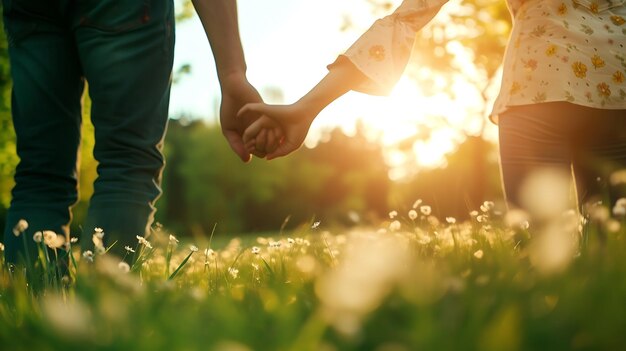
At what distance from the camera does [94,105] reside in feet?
9.38

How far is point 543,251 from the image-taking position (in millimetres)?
1558

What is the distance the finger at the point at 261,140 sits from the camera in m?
3.15

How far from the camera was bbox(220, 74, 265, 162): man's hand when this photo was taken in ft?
10.2

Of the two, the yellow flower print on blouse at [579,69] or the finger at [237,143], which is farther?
the finger at [237,143]

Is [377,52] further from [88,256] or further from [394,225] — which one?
[88,256]

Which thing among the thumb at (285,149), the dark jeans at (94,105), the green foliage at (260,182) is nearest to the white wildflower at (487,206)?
the thumb at (285,149)

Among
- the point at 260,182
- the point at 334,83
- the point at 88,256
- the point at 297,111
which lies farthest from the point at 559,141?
the point at 260,182

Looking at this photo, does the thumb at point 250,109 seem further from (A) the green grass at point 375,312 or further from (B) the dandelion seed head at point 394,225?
(A) the green grass at point 375,312

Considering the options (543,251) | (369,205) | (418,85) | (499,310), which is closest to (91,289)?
(499,310)

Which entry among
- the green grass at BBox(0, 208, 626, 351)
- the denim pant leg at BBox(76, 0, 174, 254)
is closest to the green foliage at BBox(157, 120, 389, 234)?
the denim pant leg at BBox(76, 0, 174, 254)

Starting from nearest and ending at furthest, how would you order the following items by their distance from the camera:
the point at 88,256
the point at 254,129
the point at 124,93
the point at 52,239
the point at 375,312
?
the point at 375,312, the point at 88,256, the point at 52,239, the point at 124,93, the point at 254,129

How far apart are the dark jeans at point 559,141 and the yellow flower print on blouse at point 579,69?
14cm

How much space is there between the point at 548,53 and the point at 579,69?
Result: 0.49 feet

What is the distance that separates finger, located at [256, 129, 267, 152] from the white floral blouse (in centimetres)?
56
